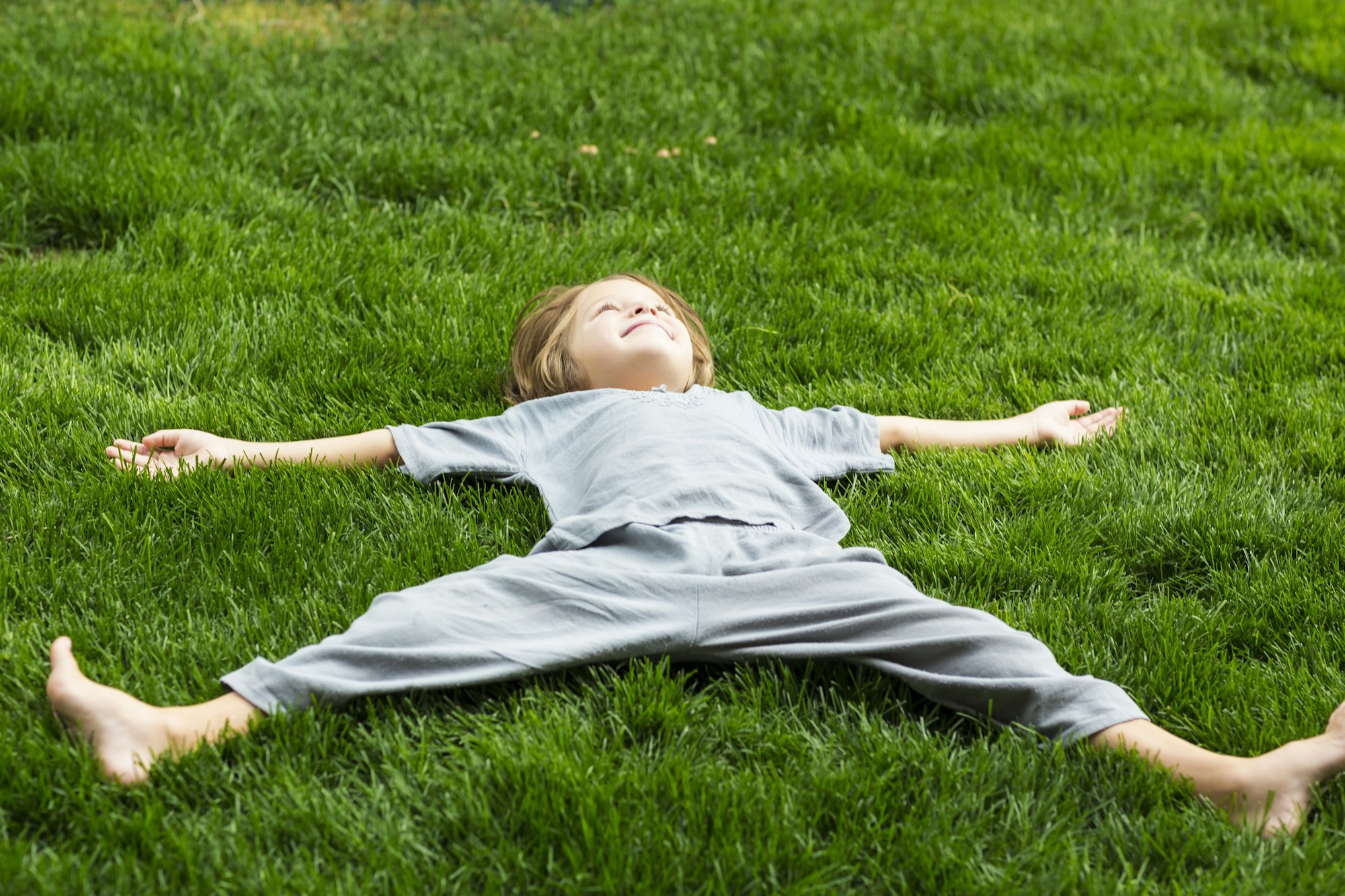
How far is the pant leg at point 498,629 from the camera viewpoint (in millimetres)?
1995

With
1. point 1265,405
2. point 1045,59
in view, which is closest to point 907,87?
point 1045,59

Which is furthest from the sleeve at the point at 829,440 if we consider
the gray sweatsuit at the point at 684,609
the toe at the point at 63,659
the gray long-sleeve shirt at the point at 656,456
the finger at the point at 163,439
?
the toe at the point at 63,659

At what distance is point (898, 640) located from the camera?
2.14 meters

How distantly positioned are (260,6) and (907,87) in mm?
3264

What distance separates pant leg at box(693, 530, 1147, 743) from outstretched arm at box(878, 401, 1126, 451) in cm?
76

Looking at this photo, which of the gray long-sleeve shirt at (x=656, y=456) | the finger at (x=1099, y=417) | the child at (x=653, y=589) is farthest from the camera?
the finger at (x=1099, y=417)

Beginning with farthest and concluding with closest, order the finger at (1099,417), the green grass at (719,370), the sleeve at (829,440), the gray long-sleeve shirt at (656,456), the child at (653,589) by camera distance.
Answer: the finger at (1099,417)
the sleeve at (829,440)
the gray long-sleeve shirt at (656,456)
the child at (653,589)
the green grass at (719,370)

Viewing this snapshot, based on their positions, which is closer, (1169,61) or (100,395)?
A: (100,395)

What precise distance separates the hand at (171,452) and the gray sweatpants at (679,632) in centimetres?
85

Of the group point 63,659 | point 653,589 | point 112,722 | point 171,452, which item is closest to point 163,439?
point 171,452

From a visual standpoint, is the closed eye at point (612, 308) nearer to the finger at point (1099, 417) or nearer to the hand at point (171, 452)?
the hand at point (171, 452)

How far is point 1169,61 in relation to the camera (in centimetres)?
567

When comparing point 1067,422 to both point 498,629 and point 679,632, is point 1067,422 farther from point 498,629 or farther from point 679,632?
point 498,629

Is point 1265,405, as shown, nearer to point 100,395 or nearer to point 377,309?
point 377,309
